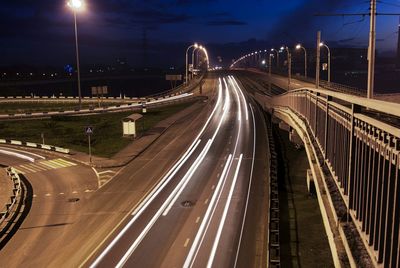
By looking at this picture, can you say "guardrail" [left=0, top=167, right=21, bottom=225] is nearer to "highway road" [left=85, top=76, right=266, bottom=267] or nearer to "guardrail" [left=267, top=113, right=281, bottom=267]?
"highway road" [left=85, top=76, right=266, bottom=267]

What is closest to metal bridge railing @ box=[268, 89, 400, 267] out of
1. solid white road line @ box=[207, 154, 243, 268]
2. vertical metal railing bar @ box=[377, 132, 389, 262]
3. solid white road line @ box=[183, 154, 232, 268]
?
vertical metal railing bar @ box=[377, 132, 389, 262]

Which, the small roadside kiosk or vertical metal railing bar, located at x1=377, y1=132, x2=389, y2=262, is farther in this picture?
the small roadside kiosk

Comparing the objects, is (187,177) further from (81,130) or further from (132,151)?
(81,130)

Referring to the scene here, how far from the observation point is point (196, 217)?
27.8 metres

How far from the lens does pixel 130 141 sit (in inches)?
2164

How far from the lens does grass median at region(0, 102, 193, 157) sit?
53.9m

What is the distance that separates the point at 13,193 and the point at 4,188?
8.94ft

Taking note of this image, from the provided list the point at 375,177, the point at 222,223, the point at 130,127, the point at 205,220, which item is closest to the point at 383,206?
the point at 375,177

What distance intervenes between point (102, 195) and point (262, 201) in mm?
12581

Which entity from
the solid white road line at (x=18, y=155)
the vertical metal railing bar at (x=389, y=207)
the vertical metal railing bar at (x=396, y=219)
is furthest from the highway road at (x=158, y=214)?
the vertical metal railing bar at (x=396, y=219)

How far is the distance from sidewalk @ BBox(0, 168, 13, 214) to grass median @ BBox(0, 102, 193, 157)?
11.1 metres

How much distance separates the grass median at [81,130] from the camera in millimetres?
53906

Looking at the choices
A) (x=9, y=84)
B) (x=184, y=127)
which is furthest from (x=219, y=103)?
(x=9, y=84)

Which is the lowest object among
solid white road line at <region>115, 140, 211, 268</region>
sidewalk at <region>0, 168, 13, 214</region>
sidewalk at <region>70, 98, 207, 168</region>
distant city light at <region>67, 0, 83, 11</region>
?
solid white road line at <region>115, 140, 211, 268</region>
